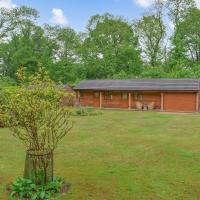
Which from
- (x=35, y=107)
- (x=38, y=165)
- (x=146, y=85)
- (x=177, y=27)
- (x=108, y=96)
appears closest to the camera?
(x=35, y=107)

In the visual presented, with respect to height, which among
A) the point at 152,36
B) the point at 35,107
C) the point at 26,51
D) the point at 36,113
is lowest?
the point at 36,113

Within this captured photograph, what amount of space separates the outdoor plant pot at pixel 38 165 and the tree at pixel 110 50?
40403 millimetres

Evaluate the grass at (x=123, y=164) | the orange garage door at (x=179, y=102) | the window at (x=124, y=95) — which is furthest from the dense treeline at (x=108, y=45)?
the grass at (x=123, y=164)

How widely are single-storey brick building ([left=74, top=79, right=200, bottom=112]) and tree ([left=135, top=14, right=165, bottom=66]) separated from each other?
17.8 m

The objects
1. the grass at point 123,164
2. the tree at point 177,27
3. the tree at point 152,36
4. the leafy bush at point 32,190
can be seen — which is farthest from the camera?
the tree at point 152,36

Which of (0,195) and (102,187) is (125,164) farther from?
(0,195)

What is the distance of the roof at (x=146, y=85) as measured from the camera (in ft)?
92.7

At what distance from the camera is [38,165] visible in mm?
6820

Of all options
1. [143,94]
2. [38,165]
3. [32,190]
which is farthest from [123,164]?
[143,94]

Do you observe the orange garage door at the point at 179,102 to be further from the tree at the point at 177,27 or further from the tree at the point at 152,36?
the tree at the point at 152,36

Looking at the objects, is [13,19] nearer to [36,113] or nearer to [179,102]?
[179,102]

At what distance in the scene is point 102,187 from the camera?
7203 mm

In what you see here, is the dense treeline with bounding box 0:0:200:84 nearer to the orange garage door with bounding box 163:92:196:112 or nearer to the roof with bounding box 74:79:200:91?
the roof with bounding box 74:79:200:91

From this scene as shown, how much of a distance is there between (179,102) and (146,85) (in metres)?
4.11
